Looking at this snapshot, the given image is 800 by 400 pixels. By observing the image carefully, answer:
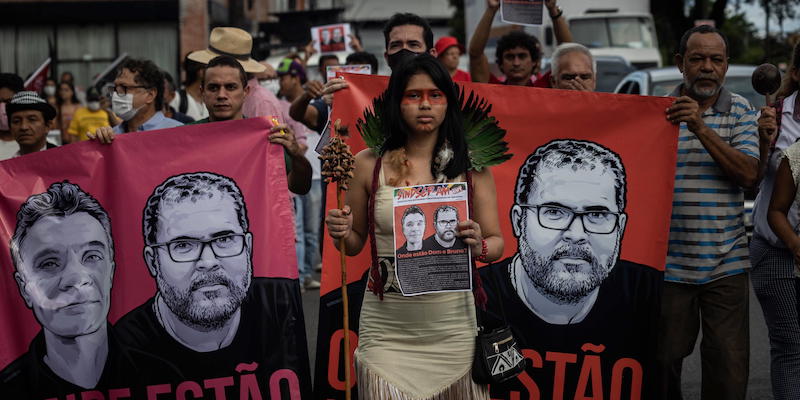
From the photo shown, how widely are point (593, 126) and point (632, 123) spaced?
7.4 inches

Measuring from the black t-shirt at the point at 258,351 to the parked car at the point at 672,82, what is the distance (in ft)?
22.9

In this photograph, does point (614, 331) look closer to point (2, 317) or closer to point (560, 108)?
point (560, 108)

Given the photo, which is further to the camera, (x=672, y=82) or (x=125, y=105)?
(x=672, y=82)

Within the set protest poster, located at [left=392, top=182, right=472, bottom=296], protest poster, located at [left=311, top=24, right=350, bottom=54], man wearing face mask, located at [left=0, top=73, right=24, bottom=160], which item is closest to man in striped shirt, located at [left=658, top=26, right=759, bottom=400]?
protest poster, located at [left=392, top=182, right=472, bottom=296]

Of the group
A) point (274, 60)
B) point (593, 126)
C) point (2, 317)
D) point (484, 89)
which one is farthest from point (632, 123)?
point (274, 60)

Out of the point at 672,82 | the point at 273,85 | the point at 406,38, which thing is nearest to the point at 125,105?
the point at 406,38

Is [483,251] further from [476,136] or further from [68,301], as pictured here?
[68,301]

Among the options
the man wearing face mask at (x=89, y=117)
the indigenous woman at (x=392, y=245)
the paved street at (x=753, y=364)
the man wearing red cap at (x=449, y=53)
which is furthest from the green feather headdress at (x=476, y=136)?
the man wearing face mask at (x=89, y=117)

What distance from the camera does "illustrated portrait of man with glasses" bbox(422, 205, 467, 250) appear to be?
12.7 ft

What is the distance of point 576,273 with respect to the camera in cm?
523

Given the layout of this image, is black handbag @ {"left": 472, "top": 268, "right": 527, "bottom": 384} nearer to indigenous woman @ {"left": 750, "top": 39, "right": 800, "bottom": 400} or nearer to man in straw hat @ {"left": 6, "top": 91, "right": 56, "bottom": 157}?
indigenous woman @ {"left": 750, "top": 39, "right": 800, "bottom": 400}

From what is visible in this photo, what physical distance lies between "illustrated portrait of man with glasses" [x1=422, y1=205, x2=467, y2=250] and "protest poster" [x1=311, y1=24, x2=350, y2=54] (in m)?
9.38

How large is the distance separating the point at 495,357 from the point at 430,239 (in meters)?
0.50

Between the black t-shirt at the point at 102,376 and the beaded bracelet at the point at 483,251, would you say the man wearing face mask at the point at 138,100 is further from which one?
Answer: the beaded bracelet at the point at 483,251
